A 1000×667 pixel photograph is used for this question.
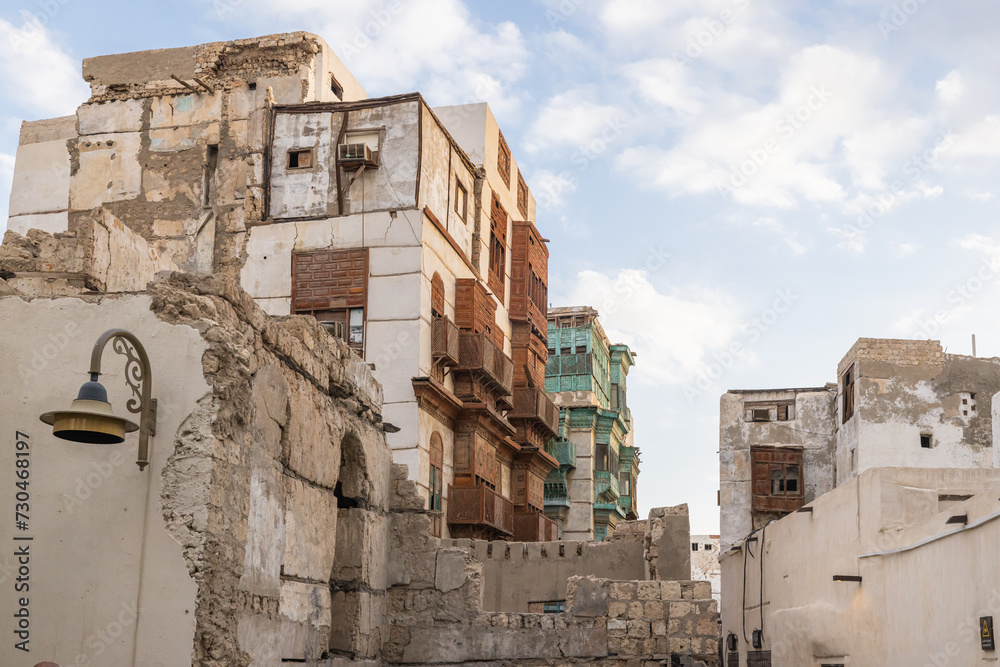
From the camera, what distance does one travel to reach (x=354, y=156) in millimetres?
22797

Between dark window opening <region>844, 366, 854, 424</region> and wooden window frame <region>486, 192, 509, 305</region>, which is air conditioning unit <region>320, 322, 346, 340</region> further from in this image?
dark window opening <region>844, 366, 854, 424</region>

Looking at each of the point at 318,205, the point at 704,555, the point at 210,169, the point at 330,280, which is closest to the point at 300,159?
the point at 318,205

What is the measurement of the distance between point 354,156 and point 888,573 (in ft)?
47.2

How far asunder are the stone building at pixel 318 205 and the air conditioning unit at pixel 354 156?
0.03 m

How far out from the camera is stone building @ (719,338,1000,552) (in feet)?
99.2

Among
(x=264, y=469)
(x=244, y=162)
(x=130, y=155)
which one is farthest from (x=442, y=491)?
(x=264, y=469)

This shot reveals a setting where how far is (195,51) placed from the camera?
966 inches

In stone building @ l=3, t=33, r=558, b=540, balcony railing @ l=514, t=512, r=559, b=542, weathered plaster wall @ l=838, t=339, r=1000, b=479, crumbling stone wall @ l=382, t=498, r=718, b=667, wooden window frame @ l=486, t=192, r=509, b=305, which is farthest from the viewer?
weathered plaster wall @ l=838, t=339, r=1000, b=479

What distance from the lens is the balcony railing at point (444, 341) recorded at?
23.0 m

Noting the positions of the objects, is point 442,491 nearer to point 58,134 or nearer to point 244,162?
point 244,162

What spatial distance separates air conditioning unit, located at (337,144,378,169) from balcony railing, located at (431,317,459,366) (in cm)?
353

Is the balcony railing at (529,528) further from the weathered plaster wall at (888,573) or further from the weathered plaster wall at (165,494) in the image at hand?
the weathered plaster wall at (165,494)

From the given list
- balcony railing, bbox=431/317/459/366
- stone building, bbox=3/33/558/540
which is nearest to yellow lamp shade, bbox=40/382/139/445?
stone building, bbox=3/33/558/540

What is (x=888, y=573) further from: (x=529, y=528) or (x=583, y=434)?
(x=583, y=434)
